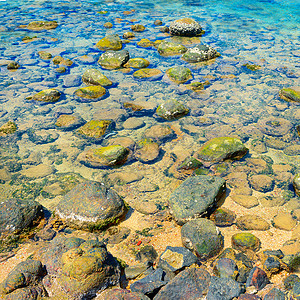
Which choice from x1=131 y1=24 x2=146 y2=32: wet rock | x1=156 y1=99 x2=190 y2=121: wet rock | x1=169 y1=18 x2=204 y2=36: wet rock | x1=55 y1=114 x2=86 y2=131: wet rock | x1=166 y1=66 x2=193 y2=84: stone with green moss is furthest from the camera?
x1=131 y1=24 x2=146 y2=32: wet rock

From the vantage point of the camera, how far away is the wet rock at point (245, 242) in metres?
4.12

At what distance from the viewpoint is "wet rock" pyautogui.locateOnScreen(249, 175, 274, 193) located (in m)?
5.33

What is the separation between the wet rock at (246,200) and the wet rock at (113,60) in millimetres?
7111

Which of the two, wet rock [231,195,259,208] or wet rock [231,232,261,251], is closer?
wet rock [231,232,261,251]

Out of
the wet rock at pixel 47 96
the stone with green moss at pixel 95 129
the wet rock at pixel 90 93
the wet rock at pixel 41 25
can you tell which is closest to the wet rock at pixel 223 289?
the stone with green moss at pixel 95 129

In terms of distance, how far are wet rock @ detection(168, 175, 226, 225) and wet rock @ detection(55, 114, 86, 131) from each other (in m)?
3.55

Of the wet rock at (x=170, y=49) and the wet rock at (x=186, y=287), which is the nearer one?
the wet rock at (x=186, y=287)

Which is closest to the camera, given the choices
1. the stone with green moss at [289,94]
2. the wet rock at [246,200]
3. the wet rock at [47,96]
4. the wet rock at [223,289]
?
the wet rock at [223,289]

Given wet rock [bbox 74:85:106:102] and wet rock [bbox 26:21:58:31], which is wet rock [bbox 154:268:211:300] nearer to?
wet rock [bbox 74:85:106:102]

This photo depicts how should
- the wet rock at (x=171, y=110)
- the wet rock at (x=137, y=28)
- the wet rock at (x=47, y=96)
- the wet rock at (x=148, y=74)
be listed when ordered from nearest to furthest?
1. the wet rock at (x=171, y=110)
2. the wet rock at (x=47, y=96)
3. the wet rock at (x=148, y=74)
4. the wet rock at (x=137, y=28)

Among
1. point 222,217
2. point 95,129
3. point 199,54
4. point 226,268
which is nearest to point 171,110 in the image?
point 95,129

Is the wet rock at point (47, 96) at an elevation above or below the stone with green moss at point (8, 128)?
above

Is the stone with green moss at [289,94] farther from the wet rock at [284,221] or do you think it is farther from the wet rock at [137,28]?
the wet rock at [137,28]

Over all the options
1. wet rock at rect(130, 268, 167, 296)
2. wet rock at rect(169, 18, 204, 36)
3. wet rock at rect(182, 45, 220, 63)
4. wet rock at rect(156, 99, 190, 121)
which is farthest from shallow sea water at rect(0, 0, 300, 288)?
wet rock at rect(130, 268, 167, 296)
